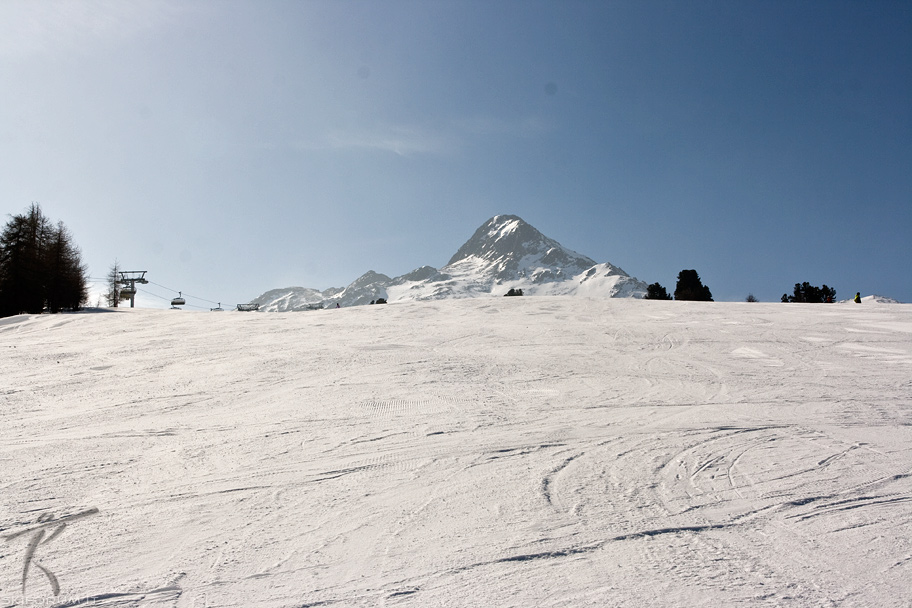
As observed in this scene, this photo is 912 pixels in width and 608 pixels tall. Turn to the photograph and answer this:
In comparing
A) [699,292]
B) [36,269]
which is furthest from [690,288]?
[36,269]

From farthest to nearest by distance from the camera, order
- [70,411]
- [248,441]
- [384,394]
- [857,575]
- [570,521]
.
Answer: [384,394] < [70,411] < [248,441] < [570,521] < [857,575]

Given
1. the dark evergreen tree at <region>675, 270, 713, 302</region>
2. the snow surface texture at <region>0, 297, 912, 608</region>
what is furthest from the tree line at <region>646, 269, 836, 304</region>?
the snow surface texture at <region>0, 297, 912, 608</region>

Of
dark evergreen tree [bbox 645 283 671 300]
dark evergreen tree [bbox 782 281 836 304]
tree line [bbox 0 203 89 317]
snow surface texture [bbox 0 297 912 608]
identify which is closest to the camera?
snow surface texture [bbox 0 297 912 608]

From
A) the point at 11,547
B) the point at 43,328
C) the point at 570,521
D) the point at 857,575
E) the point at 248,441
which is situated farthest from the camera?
the point at 43,328

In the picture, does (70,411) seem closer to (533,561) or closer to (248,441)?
(248,441)

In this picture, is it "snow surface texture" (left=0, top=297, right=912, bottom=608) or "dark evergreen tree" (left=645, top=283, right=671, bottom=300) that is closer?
"snow surface texture" (left=0, top=297, right=912, bottom=608)

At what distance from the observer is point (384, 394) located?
8969 millimetres

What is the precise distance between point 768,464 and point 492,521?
133 inches

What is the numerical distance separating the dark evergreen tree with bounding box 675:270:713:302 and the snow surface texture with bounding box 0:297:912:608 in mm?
51215

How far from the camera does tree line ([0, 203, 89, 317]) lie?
120 ft

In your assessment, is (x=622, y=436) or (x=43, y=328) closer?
(x=622, y=436)

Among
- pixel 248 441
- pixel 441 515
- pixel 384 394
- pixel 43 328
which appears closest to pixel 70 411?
pixel 248 441

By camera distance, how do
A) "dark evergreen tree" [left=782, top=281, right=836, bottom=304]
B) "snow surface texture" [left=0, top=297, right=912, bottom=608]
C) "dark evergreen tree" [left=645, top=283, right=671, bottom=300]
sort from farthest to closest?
"dark evergreen tree" [left=645, top=283, right=671, bottom=300]
"dark evergreen tree" [left=782, top=281, right=836, bottom=304]
"snow surface texture" [left=0, top=297, right=912, bottom=608]

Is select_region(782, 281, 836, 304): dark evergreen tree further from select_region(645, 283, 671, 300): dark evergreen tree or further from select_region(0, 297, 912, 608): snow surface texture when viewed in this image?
select_region(0, 297, 912, 608): snow surface texture
